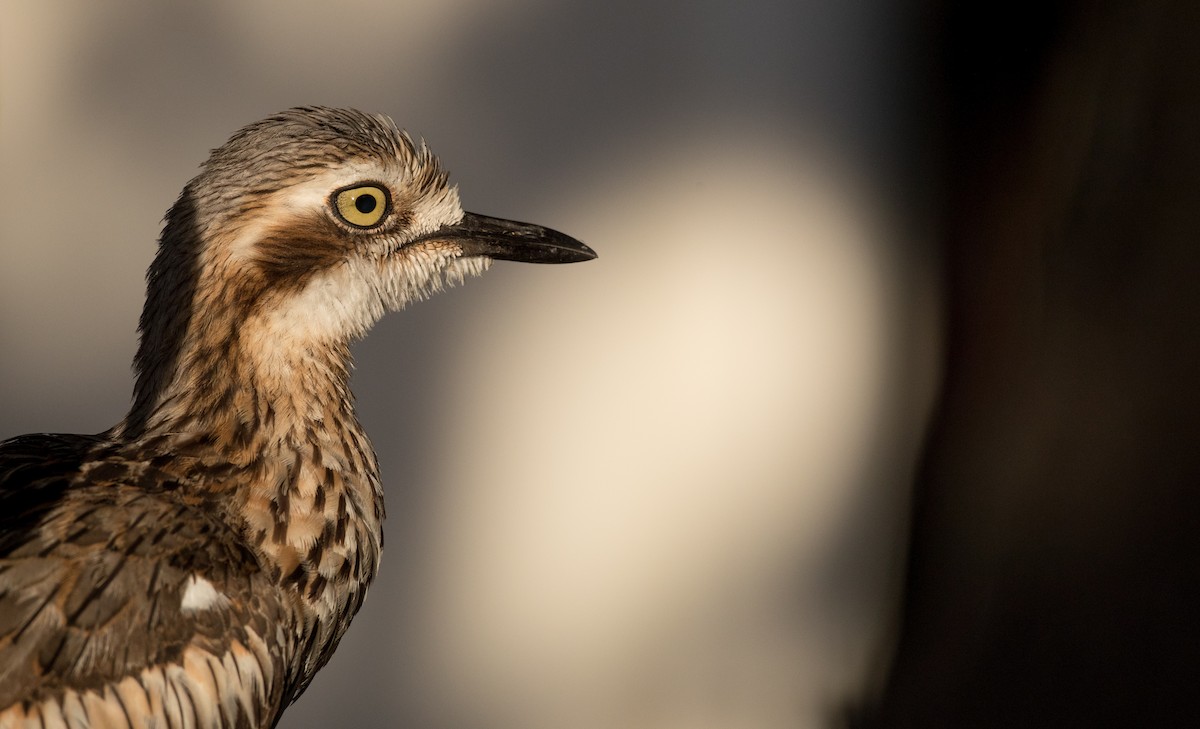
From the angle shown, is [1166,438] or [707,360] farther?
[707,360]

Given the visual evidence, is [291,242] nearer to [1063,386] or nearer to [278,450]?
[278,450]

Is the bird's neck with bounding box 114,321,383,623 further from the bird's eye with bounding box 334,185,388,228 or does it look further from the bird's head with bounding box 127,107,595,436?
the bird's eye with bounding box 334,185,388,228

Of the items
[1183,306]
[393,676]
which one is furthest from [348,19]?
[1183,306]

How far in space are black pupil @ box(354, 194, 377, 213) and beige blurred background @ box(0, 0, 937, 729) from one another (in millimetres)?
710

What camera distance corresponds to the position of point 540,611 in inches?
87.7

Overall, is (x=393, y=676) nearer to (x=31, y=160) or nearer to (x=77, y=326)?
(x=77, y=326)

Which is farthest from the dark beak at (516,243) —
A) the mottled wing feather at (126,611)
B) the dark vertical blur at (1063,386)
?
the dark vertical blur at (1063,386)

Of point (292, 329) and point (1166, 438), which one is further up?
point (292, 329)

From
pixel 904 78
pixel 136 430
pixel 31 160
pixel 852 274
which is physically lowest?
pixel 136 430

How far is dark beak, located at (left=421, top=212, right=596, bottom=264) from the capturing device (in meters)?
1.46

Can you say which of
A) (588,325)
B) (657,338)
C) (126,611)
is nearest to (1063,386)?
(657,338)

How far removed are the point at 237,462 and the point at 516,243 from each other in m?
0.45

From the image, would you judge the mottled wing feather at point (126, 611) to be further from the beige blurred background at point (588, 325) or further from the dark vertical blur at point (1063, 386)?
the dark vertical blur at point (1063, 386)

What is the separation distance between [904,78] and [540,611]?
1259 mm
